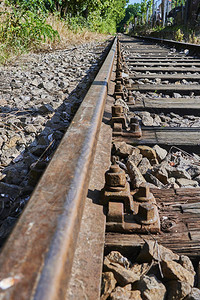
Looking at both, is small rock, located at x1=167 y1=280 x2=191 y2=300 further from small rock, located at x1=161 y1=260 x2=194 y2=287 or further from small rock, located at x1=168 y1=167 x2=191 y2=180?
small rock, located at x1=168 y1=167 x2=191 y2=180

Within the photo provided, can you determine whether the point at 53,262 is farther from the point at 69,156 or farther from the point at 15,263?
the point at 69,156

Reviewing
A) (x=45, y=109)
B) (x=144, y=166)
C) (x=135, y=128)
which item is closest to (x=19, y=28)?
(x=45, y=109)

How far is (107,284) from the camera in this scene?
Result: 82 centimetres

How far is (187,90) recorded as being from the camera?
3.12 m

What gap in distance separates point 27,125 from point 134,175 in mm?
1112

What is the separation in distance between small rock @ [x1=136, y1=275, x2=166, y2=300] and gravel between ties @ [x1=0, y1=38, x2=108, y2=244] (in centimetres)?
51

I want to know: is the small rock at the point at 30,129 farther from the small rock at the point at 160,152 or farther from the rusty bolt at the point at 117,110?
the small rock at the point at 160,152

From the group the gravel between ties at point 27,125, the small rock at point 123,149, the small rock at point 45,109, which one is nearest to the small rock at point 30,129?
the gravel between ties at point 27,125

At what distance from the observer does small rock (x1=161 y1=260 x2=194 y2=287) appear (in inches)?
33.1

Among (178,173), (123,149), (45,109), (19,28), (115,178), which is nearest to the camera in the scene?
(115,178)

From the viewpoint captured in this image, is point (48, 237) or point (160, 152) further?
point (160, 152)

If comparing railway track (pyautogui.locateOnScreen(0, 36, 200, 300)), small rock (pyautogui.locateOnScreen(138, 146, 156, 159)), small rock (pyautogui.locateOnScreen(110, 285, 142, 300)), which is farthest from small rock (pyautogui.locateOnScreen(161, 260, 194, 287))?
small rock (pyautogui.locateOnScreen(138, 146, 156, 159))

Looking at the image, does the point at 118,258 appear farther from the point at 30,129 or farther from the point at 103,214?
the point at 30,129

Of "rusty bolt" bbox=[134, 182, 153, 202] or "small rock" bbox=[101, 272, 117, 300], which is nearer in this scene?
Answer: "small rock" bbox=[101, 272, 117, 300]
